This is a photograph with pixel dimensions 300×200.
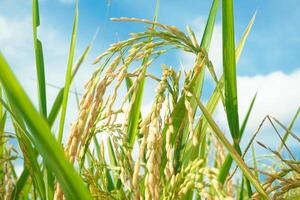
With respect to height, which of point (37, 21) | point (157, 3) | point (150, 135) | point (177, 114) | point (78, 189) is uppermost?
point (157, 3)

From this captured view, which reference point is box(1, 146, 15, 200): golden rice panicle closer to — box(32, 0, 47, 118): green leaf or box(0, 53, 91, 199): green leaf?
box(32, 0, 47, 118): green leaf

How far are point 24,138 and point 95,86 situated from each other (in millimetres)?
500

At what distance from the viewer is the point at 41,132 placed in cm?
78

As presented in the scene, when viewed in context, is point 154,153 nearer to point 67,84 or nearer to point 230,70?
point 230,70

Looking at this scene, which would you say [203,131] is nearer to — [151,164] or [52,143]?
[151,164]

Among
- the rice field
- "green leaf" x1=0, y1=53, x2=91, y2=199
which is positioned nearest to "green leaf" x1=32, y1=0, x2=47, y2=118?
the rice field

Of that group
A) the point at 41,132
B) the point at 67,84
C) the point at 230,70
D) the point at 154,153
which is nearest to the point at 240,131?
the point at 230,70

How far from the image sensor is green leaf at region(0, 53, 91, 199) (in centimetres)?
76

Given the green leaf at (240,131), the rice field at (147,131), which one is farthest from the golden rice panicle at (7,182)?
the green leaf at (240,131)

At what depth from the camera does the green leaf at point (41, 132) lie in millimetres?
759

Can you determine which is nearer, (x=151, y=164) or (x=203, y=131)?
(x=151, y=164)

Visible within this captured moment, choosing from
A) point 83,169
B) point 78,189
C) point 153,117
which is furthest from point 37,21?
point 78,189

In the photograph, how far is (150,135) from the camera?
44.1 inches

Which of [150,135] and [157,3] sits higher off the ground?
[157,3]
